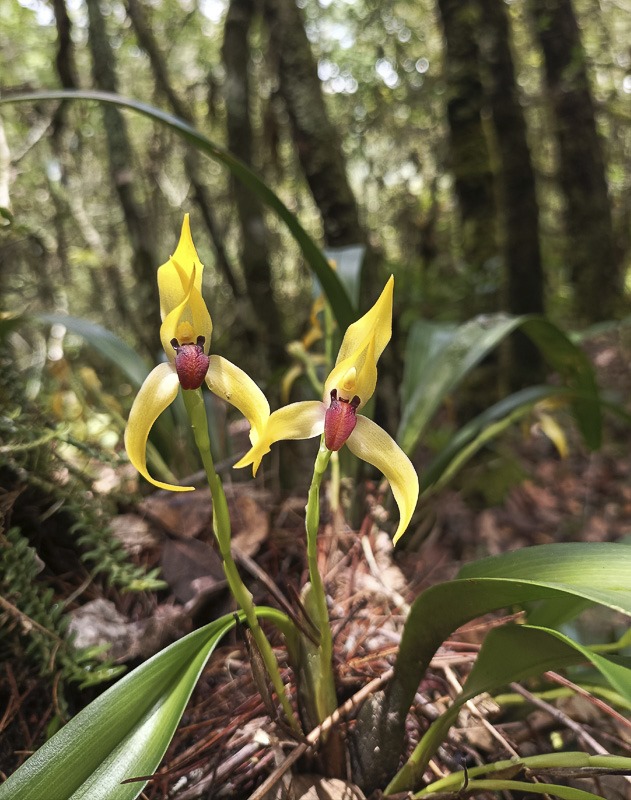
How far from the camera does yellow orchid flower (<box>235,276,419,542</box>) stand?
1.99 feet

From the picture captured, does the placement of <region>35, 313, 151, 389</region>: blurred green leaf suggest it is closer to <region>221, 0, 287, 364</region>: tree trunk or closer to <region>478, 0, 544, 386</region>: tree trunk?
<region>221, 0, 287, 364</region>: tree trunk

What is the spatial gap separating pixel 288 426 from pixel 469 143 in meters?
3.51

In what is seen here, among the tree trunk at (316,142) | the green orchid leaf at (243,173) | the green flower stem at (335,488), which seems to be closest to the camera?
the green orchid leaf at (243,173)

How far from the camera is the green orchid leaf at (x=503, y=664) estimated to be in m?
0.62

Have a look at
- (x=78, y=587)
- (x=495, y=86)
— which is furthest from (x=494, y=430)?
(x=495, y=86)

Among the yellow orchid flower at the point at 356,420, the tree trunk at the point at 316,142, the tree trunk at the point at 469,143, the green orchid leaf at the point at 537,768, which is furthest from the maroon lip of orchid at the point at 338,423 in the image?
the tree trunk at the point at 469,143

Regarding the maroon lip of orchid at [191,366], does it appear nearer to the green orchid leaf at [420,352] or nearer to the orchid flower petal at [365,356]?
the orchid flower petal at [365,356]

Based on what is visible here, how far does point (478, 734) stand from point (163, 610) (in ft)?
1.77

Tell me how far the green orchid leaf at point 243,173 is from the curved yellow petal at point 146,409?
2.04ft

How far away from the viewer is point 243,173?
112cm

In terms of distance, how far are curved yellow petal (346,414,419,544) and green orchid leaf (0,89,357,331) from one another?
622 mm

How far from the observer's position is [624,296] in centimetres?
439

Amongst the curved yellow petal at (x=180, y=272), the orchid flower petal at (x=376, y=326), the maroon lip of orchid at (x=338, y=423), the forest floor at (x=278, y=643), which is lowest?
the forest floor at (x=278, y=643)

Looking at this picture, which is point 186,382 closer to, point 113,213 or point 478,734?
point 478,734
